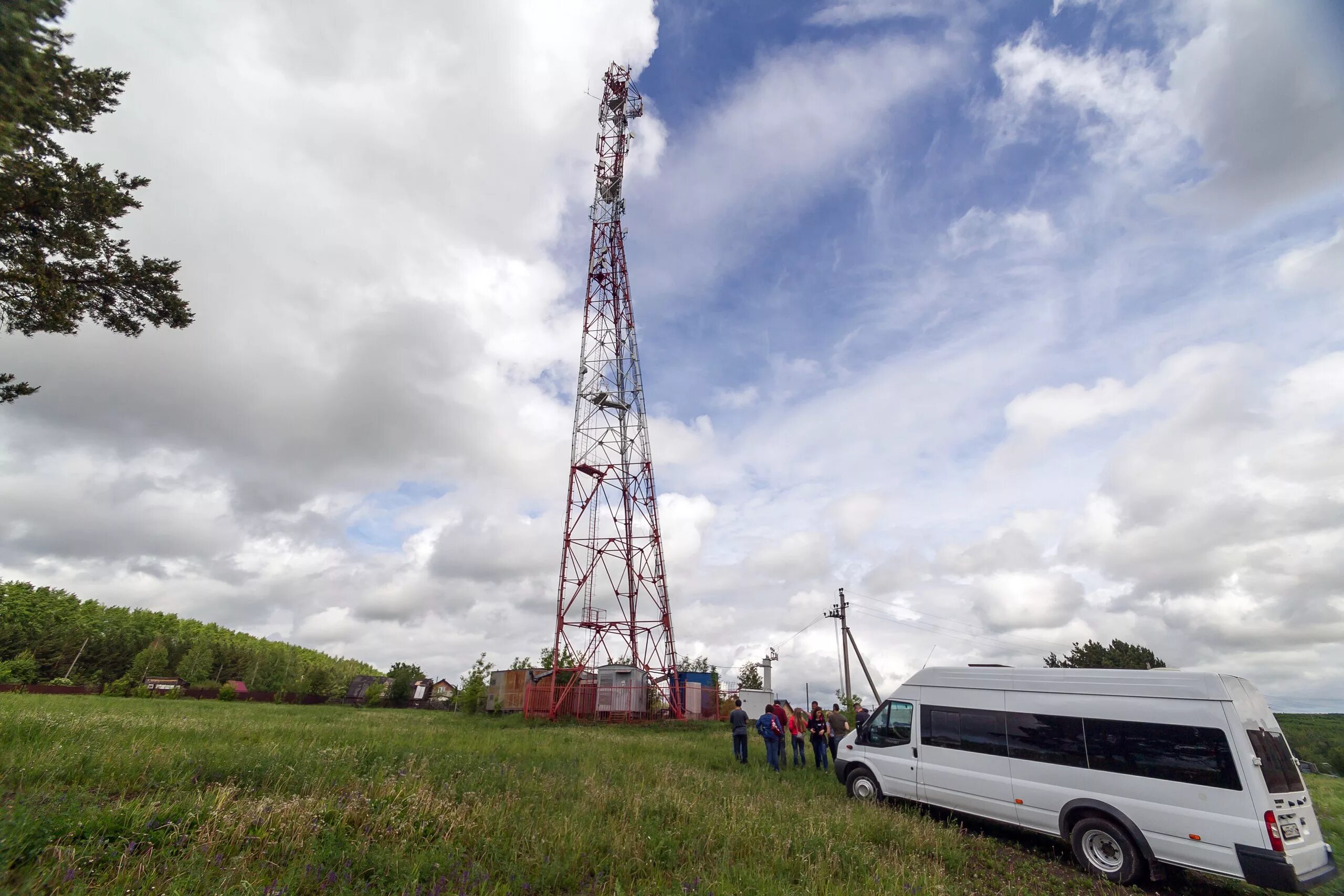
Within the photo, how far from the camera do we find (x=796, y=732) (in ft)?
48.3

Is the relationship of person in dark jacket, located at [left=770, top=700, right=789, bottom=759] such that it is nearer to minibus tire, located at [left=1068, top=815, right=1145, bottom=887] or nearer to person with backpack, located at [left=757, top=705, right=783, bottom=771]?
person with backpack, located at [left=757, top=705, right=783, bottom=771]

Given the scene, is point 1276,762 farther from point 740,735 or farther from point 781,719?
point 740,735

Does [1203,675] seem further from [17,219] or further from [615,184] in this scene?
[615,184]

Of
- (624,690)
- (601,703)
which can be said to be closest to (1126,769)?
(624,690)

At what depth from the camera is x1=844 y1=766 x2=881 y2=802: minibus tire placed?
10.5 m

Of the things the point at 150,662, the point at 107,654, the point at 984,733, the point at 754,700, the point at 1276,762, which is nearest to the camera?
the point at 1276,762

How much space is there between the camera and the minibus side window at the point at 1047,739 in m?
8.06

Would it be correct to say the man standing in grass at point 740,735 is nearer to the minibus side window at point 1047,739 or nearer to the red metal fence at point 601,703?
the minibus side window at point 1047,739

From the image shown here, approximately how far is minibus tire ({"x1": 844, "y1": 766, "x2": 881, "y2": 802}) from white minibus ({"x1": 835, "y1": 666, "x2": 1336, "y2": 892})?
332 millimetres

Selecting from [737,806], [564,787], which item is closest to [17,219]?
[564,787]

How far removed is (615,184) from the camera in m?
33.1

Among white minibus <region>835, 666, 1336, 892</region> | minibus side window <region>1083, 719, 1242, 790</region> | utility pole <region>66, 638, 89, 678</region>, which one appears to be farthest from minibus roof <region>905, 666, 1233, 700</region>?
utility pole <region>66, 638, 89, 678</region>

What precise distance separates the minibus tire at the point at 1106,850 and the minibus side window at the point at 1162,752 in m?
0.67

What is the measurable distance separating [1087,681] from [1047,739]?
1.00 meters
